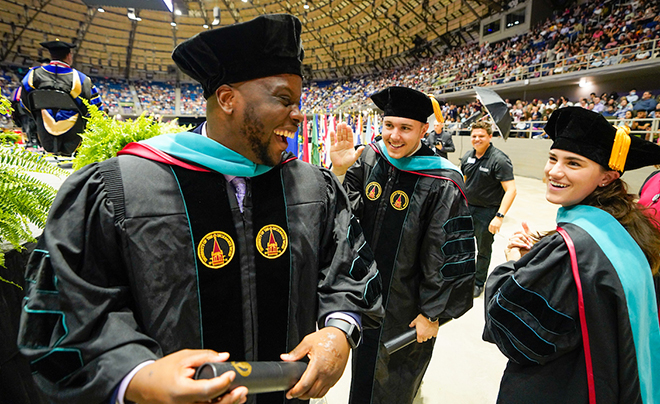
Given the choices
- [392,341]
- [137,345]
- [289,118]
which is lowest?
[392,341]

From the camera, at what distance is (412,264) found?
2102 millimetres

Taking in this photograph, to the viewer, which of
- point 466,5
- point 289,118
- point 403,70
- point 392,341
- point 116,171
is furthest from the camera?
point 403,70

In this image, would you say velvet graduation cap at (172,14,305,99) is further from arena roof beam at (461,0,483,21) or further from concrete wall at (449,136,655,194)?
arena roof beam at (461,0,483,21)

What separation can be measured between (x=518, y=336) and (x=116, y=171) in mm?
1684

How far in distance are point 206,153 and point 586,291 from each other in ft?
5.01

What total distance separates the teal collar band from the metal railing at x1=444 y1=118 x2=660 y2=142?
4.77 metres

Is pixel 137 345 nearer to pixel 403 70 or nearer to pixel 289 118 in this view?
pixel 289 118

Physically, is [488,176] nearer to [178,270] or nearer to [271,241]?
[271,241]

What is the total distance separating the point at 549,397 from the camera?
1376 mm

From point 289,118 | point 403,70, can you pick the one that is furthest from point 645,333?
point 403,70

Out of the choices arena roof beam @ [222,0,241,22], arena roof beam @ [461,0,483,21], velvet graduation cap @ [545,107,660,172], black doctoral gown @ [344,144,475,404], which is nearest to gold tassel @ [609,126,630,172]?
velvet graduation cap @ [545,107,660,172]

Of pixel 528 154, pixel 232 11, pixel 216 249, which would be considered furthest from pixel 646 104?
pixel 232 11

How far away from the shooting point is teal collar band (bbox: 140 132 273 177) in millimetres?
1080

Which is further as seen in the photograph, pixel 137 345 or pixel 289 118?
pixel 289 118
